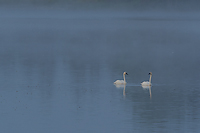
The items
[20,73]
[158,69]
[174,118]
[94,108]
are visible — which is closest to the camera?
[174,118]

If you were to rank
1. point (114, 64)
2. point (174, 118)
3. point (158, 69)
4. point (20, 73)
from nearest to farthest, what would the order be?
1. point (174, 118)
2. point (20, 73)
3. point (158, 69)
4. point (114, 64)

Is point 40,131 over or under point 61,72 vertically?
under

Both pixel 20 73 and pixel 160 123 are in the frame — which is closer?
pixel 160 123

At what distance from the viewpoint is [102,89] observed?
116 ft

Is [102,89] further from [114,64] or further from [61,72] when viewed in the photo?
[114,64]

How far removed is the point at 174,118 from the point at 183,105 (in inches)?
135

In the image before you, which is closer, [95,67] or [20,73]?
[20,73]

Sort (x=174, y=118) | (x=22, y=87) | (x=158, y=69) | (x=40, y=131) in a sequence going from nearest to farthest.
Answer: (x=40, y=131) < (x=174, y=118) < (x=22, y=87) < (x=158, y=69)

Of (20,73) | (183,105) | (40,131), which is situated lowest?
(40,131)

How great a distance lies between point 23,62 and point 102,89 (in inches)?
757

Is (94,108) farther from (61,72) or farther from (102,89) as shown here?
(61,72)

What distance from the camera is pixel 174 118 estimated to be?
2684cm

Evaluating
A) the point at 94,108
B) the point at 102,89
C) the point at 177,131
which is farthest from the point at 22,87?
the point at 177,131

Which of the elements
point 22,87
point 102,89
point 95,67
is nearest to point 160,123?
point 102,89
